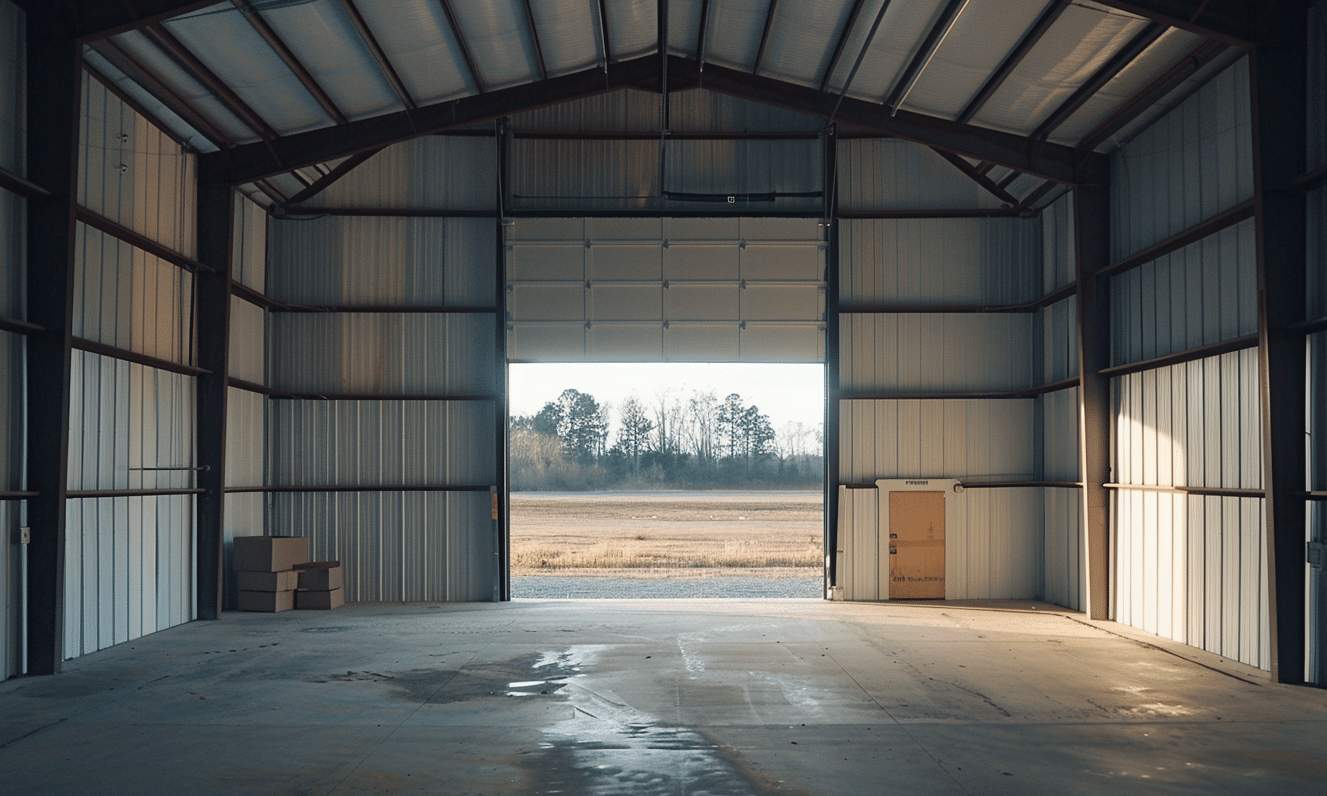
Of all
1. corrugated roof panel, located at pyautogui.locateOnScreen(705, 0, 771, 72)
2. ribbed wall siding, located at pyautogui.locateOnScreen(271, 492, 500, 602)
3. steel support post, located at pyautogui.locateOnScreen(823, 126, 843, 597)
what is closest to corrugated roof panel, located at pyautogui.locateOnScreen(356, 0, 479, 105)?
corrugated roof panel, located at pyautogui.locateOnScreen(705, 0, 771, 72)

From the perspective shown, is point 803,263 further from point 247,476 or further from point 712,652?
point 247,476

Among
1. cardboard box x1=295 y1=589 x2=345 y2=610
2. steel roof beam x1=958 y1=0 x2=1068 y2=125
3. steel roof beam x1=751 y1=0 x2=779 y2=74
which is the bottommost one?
cardboard box x1=295 y1=589 x2=345 y2=610

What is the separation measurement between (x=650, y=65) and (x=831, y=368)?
723cm

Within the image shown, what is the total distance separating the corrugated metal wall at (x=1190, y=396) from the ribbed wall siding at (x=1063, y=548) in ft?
4.71

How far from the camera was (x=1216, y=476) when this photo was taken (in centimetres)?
1502

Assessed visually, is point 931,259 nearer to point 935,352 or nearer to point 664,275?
point 935,352

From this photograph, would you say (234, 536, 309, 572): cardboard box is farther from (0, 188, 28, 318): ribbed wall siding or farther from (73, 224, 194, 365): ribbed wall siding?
(0, 188, 28, 318): ribbed wall siding

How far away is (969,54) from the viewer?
16.7 metres

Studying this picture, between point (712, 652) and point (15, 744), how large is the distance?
864 cm

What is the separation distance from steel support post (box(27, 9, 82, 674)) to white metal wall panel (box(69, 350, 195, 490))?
0.98 meters

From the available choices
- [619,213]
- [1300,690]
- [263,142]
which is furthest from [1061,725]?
[263,142]

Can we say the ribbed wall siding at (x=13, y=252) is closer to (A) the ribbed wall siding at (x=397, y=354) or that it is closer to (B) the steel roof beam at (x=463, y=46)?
(B) the steel roof beam at (x=463, y=46)

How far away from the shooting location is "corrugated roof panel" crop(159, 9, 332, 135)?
1496 cm

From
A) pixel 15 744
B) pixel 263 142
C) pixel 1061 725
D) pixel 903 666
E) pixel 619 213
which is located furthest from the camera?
pixel 619 213
